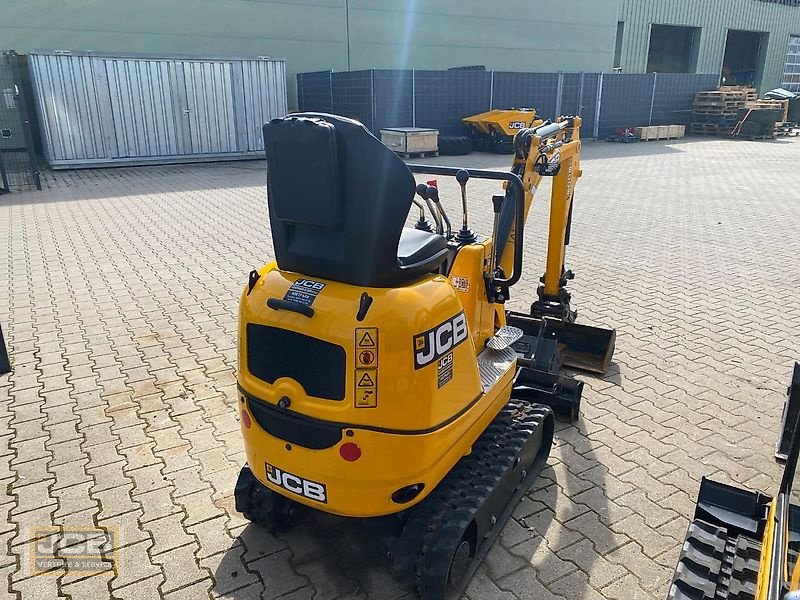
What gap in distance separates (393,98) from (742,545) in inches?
725

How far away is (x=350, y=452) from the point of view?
8.79 ft

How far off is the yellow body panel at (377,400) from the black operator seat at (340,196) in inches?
3.9

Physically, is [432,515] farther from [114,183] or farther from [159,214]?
[114,183]

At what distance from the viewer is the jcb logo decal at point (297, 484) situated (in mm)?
2795

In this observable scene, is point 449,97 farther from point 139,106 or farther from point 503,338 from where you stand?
point 503,338

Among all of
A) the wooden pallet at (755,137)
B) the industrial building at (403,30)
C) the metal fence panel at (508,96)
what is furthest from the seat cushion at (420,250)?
the wooden pallet at (755,137)

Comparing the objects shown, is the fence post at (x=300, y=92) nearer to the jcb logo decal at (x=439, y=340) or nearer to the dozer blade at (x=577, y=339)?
the dozer blade at (x=577, y=339)

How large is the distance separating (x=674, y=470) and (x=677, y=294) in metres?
3.74

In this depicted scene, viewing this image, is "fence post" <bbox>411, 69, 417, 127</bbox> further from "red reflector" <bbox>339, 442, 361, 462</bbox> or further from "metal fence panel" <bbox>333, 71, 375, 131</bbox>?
"red reflector" <bbox>339, 442, 361, 462</bbox>

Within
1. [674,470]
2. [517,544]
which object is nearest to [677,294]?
[674,470]

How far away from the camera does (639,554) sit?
10.8ft

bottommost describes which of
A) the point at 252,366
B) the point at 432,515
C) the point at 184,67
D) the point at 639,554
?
the point at 639,554

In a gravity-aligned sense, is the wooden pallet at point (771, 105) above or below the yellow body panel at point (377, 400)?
above

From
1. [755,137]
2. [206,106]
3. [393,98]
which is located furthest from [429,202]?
[755,137]
